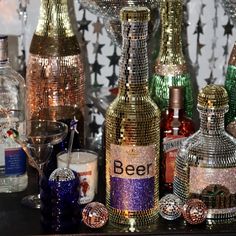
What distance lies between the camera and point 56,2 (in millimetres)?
1231

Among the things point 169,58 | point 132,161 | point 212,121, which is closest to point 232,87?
point 169,58

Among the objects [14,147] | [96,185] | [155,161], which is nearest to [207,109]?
[155,161]

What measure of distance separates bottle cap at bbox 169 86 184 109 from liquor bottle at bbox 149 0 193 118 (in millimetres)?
105

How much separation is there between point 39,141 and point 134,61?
0.19 metres

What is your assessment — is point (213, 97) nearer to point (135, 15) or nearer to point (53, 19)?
point (135, 15)

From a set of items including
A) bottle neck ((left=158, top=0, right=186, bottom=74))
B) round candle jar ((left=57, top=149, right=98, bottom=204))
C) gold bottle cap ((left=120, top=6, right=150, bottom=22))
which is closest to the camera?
gold bottle cap ((left=120, top=6, right=150, bottom=22))

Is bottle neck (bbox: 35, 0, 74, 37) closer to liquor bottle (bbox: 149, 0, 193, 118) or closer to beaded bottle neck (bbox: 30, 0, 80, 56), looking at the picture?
beaded bottle neck (bbox: 30, 0, 80, 56)

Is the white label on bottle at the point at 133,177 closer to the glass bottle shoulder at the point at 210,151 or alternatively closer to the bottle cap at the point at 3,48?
the glass bottle shoulder at the point at 210,151

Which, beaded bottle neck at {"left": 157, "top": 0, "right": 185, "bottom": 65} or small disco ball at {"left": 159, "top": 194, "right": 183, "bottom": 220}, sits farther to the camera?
beaded bottle neck at {"left": 157, "top": 0, "right": 185, "bottom": 65}

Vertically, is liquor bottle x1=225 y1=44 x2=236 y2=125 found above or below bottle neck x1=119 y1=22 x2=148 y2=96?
below

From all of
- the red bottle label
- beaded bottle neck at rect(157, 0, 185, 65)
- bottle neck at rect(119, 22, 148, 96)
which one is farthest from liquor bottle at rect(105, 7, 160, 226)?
beaded bottle neck at rect(157, 0, 185, 65)

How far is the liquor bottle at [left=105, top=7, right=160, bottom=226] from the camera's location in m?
1.01

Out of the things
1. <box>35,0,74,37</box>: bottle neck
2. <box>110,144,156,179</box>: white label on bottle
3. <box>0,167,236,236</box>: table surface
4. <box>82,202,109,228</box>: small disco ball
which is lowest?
<box>0,167,236,236</box>: table surface

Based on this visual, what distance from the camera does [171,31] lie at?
121 centimetres
